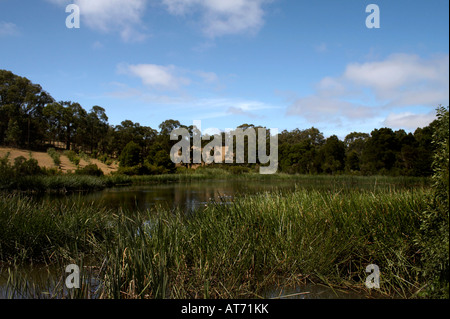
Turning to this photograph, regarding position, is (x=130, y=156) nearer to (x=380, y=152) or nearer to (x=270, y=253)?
(x=380, y=152)

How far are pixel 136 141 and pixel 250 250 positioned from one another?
43.5 meters

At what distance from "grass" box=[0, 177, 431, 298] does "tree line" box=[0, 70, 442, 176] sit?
23261mm

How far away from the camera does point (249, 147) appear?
4862 cm

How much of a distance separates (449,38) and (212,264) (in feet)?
10.1

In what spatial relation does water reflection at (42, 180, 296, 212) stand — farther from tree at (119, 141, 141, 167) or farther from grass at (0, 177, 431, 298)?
tree at (119, 141, 141, 167)

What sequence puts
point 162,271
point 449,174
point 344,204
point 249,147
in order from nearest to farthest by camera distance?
1. point 449,174
2. point 162,271
3. point 344,204
4. point 249,147

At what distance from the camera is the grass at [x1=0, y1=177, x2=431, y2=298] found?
3189mm

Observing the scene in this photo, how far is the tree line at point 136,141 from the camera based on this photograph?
98.5ft

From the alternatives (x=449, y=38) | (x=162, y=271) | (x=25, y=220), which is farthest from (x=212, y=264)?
(x=25, y=220)

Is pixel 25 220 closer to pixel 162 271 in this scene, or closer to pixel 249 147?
pixel 162 271

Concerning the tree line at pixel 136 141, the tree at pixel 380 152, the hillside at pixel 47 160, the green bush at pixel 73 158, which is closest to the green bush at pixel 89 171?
the tree line at pixel 136 141

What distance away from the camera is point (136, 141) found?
45062 millimetres

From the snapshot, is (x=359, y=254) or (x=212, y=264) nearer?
(x=212, y=264)

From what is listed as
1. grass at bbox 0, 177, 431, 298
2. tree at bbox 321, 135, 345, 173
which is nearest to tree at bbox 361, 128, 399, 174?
tree at bbox 321, 135, 345, 173
